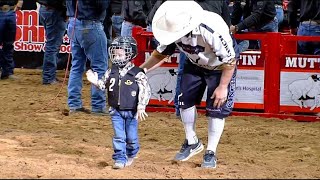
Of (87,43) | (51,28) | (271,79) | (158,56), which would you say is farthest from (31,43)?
(158,56)

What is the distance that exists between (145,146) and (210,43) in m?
2.00

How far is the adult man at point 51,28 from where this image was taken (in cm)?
1238

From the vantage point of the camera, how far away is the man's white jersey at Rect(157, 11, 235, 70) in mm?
6281

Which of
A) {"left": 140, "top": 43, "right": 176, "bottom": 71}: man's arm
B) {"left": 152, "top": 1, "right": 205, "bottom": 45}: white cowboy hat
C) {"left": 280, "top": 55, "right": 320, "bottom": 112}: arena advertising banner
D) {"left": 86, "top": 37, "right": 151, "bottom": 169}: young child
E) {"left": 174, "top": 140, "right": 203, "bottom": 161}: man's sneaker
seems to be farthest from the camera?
{"left": 280, "top": 55, "right": 320, "bottom": 112}: arena advertising banner

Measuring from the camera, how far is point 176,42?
6574 millimetres

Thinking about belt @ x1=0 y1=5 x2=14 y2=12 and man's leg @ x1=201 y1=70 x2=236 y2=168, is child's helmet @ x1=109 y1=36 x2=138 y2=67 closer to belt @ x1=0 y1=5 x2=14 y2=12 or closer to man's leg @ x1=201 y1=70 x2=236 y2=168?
man's leg @ x1=201 y1=70 x2=236 y2=168

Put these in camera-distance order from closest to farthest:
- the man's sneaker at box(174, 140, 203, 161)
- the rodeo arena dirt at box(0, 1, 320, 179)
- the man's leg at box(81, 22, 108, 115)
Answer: the rodeo arena dirt at box(0, 1, 320, 179) → the man's sneaker at box(174, 140, 203, 161) → the man's leg at box(81, 22, 108, 115)

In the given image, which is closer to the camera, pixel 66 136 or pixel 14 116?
pixel 66 136

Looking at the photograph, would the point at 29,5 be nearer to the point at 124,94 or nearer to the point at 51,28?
the point at 51,28

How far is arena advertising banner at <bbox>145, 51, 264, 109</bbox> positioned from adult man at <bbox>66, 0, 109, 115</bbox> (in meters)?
0.82

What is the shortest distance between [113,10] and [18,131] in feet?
15.7

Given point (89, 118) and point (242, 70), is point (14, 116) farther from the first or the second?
point (242, 70)

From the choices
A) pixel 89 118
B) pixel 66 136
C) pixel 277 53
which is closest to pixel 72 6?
pixel 89 118

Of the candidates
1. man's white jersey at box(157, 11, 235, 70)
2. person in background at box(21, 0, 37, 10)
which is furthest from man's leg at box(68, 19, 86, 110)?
person in background at box(21, 0, 37, 10)
